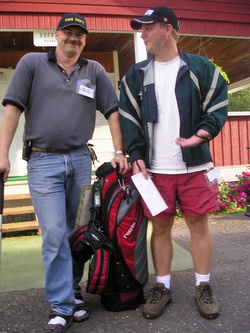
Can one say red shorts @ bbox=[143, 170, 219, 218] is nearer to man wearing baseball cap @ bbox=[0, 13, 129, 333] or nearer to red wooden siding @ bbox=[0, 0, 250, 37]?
man wearing baseball cap @ bbox=[0, 13, 129, 333]

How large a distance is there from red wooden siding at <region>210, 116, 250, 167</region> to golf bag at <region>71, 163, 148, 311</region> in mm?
4547

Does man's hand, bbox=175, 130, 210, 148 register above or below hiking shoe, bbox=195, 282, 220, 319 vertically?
above

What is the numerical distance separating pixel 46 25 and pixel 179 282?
427cm

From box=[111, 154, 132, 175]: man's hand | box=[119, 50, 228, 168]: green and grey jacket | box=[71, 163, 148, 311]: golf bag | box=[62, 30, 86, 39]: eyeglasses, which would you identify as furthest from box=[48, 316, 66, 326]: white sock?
box=[62, 30, 86, 39]: eyeglasses

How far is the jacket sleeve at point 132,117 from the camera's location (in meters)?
2.62

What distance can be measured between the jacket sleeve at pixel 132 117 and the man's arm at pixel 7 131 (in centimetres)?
72

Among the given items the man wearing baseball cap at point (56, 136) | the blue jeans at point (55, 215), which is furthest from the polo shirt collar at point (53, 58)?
the blue jeans at point (55, 215)

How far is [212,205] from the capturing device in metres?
2.56

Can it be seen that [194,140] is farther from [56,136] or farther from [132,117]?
[56,136]

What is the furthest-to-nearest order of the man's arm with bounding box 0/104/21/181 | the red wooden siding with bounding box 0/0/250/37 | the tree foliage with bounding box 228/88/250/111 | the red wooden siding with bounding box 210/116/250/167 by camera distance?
1. the tree foliage with bounding box 228/88/250/111
2. the red wooden siding with bounding box 210/116/250/167
3. the red wooden siding with bounding box 0/0/250/37
4. the man's arm with bounding box 0/104/21/181

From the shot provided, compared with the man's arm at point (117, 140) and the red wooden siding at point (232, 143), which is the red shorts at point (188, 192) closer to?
the man's arm at point (117, 140)

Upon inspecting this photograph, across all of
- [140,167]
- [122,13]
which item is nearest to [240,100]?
[122,13]

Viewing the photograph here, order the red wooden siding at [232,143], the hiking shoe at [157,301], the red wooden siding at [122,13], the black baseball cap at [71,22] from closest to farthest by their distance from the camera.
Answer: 1. the black baseball cap at [71,22]
2. the hiking shoe at [157,301]
3. the red wooden siding at [122,13]
4. the red wooden siding at [232,143]

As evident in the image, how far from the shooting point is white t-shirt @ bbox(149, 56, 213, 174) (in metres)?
2.55
